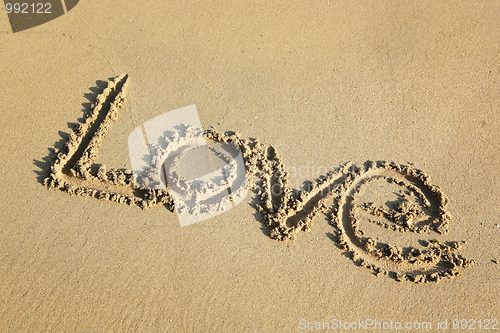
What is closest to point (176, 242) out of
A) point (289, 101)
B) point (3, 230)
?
point (3, 230)

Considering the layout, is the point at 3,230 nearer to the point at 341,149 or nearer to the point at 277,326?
the point at 277,326

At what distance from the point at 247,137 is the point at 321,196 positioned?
0.88m

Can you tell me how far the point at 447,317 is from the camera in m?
2.38

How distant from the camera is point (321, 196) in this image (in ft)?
8.74

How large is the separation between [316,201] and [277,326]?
42.1 inches

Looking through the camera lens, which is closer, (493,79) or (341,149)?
(341,149)
